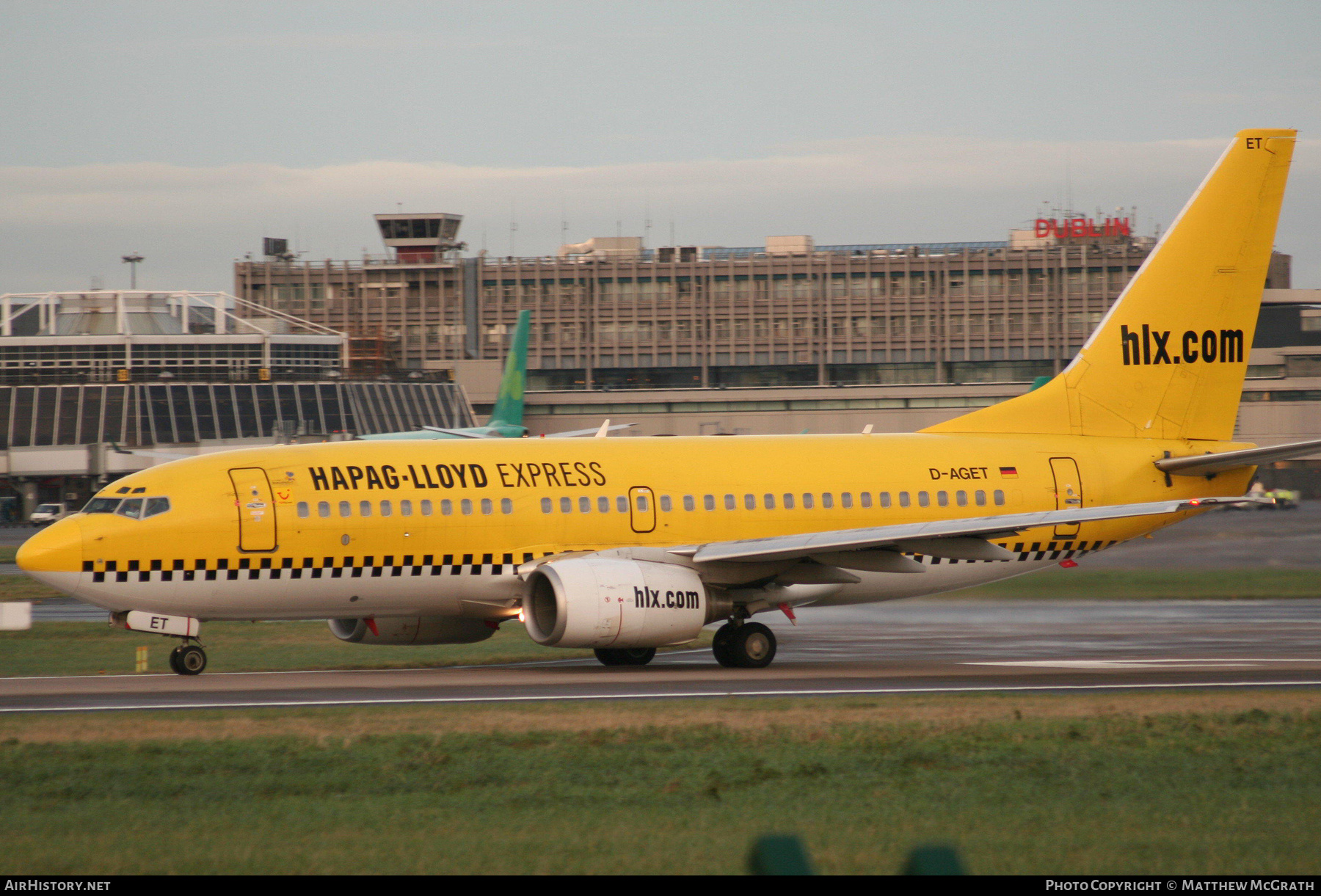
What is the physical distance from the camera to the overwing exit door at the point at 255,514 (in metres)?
25.6

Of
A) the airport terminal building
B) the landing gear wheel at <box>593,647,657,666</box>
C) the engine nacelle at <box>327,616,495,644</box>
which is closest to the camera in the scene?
the engine nacelle at <box>327,616,495,644</box>

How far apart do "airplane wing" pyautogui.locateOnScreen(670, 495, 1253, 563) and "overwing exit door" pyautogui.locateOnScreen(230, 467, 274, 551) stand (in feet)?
24.1

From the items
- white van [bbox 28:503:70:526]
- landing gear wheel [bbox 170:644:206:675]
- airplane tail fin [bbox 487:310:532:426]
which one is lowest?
white van [bbox 28:503:70:526]

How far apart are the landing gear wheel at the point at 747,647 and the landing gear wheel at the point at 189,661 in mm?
9214

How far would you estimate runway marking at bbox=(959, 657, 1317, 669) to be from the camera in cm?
2531

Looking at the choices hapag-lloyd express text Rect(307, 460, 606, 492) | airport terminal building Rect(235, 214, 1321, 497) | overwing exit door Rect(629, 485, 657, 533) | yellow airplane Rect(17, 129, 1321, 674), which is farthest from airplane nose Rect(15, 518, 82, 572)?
airport terminal building Rect(235, 214, 1321, 497)

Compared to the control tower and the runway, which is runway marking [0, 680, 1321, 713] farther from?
the control tower

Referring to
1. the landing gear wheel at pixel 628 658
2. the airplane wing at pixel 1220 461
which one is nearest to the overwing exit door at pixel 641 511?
the landing gear wheel at pixel 628 658

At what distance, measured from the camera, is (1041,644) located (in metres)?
30.7

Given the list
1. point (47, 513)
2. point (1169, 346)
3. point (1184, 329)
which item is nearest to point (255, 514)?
point (1169, 346)

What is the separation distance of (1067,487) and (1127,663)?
543 centimetres

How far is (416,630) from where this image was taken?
91.8ft

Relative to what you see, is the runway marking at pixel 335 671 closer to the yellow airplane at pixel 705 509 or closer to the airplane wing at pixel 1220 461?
the yellow airplane at pixel 705 509
